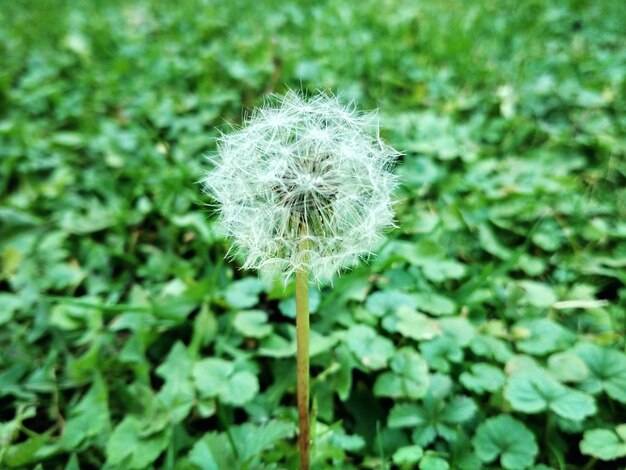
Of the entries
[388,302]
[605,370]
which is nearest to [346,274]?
[388,302]

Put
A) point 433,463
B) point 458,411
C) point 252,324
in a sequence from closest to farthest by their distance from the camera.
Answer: point 433,463 < point 458,411 < point 252,324

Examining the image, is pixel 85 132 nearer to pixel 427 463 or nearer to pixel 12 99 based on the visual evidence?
pixel 12 99

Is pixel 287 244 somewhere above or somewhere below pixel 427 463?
above

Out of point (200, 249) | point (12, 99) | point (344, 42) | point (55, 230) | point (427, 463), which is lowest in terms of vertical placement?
point (427, 463)

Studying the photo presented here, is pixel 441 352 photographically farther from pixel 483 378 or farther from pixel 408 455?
pixel 408 455

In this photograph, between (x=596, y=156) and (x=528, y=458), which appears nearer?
(x=528, y=458)

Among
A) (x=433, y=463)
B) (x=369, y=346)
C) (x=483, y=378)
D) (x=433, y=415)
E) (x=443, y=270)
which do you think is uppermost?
(x=443, y=270)

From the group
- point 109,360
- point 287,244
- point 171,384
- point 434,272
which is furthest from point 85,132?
point 287,244
